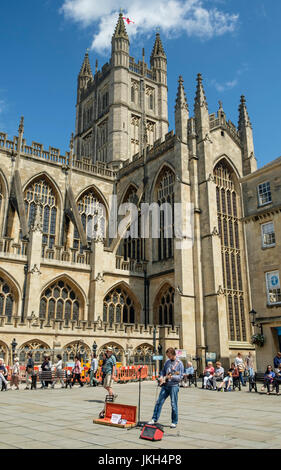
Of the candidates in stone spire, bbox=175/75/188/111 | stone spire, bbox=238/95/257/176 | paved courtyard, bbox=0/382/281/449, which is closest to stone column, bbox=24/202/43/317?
stone spire, bbox=175/75/188/111

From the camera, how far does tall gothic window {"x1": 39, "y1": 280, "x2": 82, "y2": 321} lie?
2594cm

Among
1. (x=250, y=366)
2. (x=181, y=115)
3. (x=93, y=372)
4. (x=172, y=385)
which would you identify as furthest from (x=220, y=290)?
(x=172, y=385)

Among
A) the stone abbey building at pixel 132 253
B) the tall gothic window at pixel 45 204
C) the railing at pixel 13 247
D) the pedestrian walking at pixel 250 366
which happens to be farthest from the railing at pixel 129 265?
the pedestrian walking at pixel 250 366

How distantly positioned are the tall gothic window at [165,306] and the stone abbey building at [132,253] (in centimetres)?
7

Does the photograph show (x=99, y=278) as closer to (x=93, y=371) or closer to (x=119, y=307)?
(x=119, y=307)

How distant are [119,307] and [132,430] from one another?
22204 millimetres

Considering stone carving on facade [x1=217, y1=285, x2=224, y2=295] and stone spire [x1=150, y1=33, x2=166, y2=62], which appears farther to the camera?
stone spire [x1=150, y1=33, x2=166, y2=62]

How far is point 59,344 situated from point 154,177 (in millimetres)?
15834

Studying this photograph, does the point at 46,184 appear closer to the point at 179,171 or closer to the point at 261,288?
the point at 179,171

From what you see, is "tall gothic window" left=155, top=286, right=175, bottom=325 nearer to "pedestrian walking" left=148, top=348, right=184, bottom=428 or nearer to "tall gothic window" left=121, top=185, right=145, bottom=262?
"tall gothic window" left=121, top=185, right=145, bottom=262

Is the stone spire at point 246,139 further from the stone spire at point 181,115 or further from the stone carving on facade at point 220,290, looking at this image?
the stone carving on facade at point 220,290

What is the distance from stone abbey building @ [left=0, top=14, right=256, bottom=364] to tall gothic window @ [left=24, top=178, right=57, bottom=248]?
0.27 ft

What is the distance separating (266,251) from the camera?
2172 centimetres
